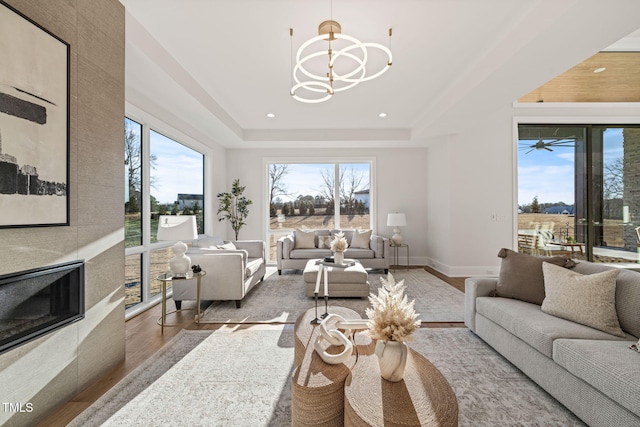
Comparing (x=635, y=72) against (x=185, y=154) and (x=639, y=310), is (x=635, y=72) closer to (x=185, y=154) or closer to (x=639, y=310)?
(x=639, y=310)

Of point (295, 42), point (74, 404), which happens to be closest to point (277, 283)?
point (74, 404)

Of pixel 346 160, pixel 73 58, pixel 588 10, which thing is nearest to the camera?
pixel 73 58

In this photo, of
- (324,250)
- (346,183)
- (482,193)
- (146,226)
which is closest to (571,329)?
(482,193)

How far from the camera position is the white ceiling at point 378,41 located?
2.27 meters

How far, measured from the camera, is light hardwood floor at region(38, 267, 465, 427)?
67.7 inches

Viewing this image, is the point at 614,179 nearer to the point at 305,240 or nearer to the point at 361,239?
the point at 361,239

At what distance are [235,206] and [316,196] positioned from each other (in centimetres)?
185

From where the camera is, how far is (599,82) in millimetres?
4762

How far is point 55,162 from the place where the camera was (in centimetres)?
170

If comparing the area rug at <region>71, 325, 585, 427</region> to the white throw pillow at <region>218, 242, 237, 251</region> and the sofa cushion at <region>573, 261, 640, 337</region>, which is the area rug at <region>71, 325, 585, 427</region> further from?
the white throw pillow at <region>218, 242, 237, 251</region>

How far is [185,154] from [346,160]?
3.34 meters

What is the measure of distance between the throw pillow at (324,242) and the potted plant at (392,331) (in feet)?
14.1

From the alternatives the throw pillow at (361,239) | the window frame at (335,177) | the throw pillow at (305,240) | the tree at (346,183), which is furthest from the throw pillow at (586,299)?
the tree at (346,183)

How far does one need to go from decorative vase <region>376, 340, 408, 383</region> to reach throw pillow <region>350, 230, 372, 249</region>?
426cm
